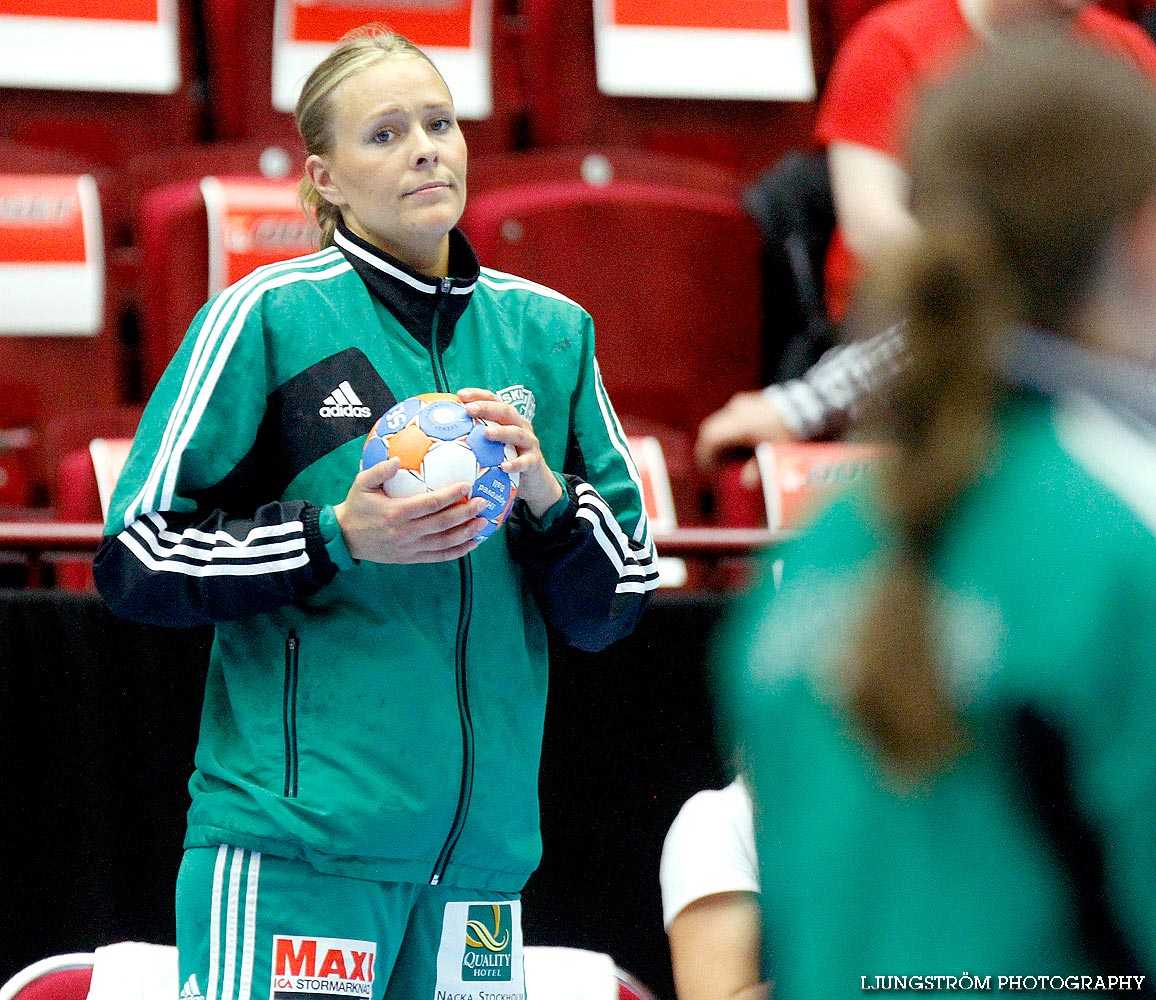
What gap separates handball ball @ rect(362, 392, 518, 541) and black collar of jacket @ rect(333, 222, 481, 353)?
0.20 m

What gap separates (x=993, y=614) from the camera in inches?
35.2

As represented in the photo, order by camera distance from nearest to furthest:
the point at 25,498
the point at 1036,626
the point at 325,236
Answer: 1. the point at 1036,626
2. the point at 325,236
3. the point at 25,498

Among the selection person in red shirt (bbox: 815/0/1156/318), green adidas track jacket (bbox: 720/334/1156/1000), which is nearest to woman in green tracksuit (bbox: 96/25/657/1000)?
green adidas track jacket (bbox: 720/334/1156/1000)

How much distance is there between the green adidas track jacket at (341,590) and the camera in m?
1.74

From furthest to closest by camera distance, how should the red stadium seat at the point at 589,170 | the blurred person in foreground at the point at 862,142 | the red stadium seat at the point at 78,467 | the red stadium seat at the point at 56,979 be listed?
the red stadium seat at the point at 589,170, the blurred person in foreground at the point at 862,142, the red stadium seat at the point at 78,467, the red stadium seat at the point at 56,979

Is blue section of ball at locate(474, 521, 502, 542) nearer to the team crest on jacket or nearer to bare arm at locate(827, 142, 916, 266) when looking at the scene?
the team crest on jacket

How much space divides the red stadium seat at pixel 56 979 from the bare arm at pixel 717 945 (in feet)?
3.99

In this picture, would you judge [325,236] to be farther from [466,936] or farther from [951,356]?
[951,356]

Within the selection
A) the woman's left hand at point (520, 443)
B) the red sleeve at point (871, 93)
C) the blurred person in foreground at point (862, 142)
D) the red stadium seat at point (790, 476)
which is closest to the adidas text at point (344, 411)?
the woman's left hand at point (520, 443)

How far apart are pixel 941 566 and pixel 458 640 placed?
958mm

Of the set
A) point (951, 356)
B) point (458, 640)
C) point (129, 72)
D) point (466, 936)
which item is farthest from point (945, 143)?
point (129, 72)

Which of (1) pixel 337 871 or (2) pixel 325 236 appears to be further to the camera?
(2) pixel 325 236

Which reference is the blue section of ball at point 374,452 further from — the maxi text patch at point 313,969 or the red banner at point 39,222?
the red banner at point 39,222

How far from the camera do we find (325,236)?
2.03 m
